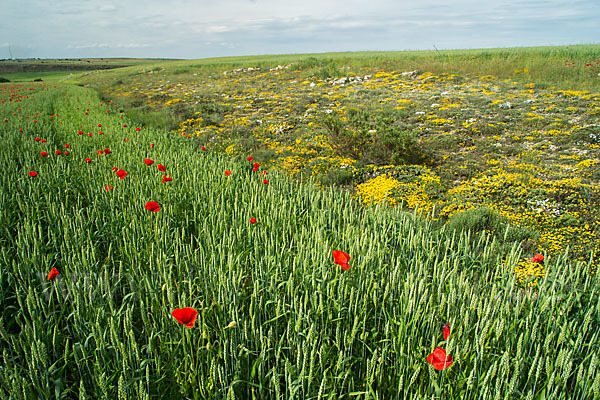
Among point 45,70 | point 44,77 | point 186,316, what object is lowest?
point 186,316

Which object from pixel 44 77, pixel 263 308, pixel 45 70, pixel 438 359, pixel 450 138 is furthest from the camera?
pixel 45 70

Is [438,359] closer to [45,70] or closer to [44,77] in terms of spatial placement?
[44,77]

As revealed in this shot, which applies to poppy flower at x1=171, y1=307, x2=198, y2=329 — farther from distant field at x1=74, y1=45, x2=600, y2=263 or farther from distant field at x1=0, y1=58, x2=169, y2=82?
distant field at x1=0, y1=58, x2=169, y2=82

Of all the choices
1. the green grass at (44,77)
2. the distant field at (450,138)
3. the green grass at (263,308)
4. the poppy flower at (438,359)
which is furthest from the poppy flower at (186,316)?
the green grass at (44,77)

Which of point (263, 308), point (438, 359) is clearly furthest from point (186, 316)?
point (438, 359)

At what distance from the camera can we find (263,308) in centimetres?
204

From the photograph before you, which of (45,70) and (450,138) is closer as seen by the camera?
(450,138)

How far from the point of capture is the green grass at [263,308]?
4.94 feet

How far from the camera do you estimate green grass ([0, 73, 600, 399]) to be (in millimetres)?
1506

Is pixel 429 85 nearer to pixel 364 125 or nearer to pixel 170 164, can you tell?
pixel 364 125

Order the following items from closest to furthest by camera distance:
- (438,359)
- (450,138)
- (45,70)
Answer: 1. (438,359)
2. (450,138)
3. (45,70)

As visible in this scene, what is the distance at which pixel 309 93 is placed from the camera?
13.5 meters

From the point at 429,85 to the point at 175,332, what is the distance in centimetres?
1339

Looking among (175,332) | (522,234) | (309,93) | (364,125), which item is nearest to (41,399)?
(175,332)
